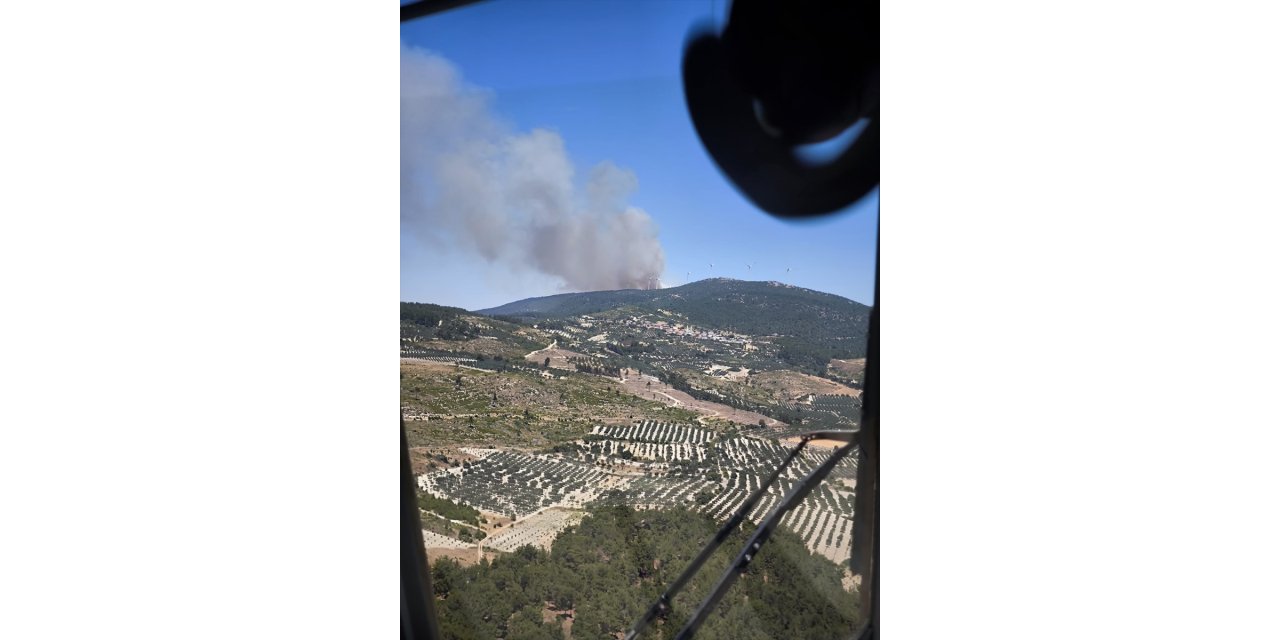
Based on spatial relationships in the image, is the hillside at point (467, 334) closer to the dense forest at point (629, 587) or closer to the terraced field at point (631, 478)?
the terraced field at point (631, 478)

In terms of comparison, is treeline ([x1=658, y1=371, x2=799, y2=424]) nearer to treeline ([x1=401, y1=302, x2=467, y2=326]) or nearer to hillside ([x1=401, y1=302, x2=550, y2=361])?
hillside ([x1=401, y1=302, x2=550, y2=361])

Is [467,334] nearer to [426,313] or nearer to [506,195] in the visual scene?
[426,313]

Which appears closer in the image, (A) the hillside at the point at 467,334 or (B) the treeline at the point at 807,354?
(B) the treeline at the point at 807,354

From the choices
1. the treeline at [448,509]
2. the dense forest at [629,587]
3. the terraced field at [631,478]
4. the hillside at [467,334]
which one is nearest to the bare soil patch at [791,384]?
the terraced field at [631,478]
